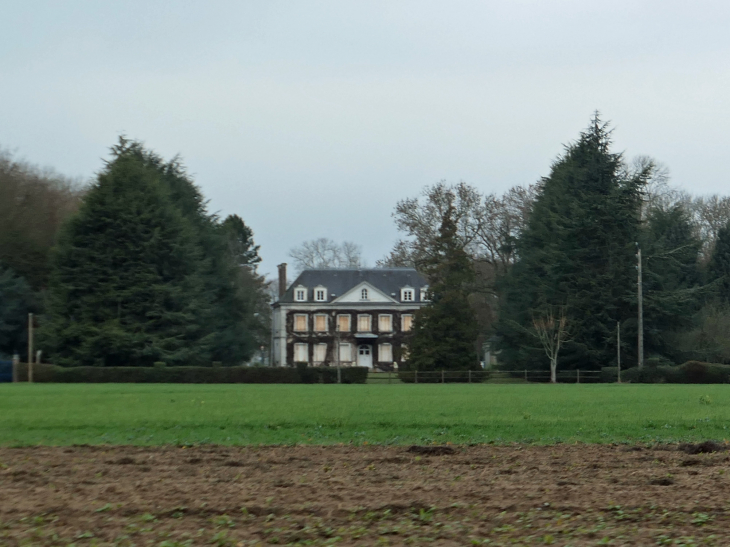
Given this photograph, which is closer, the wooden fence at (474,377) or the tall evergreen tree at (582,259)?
the wooden fence at (474,377)

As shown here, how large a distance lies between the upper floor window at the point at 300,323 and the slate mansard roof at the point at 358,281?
6.46ft

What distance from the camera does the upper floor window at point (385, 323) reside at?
87.9 metres

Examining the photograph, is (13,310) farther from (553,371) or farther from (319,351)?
(553,371)

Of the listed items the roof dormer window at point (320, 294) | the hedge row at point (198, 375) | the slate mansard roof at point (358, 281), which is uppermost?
the slate mansard roof at point (358, 281)

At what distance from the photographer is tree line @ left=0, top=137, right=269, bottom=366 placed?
5738cm

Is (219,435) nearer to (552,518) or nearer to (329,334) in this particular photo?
(552,518)

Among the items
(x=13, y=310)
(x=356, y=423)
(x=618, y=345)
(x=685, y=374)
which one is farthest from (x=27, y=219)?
(x=356, y=423)

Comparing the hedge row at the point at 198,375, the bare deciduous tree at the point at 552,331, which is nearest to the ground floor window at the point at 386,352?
the bare deciduous tree at the point at 552,331

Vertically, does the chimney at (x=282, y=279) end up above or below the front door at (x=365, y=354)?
above

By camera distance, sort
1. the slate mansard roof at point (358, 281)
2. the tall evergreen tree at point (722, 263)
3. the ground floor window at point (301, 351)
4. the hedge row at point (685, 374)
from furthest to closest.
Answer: the ground floor window at point (301, 351) < the slate mansard roof at point (358, 281) < the tall evergreen tree at point (722, 263) < the hedge row at point (685, 374)

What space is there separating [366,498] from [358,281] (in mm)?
79771

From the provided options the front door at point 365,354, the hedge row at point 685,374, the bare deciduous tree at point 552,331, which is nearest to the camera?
the hedge row at point 685,374

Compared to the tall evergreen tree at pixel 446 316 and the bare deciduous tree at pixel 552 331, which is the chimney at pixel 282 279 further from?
the bare deciduous tree at pixel 552 331

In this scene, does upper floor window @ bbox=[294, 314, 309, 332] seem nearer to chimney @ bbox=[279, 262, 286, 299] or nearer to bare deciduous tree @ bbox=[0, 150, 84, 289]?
chimney @ bbox=[279, 262, 286, 299]
